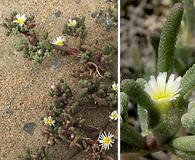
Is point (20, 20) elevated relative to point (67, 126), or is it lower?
elevated

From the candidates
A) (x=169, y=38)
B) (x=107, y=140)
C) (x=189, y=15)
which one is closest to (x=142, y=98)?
(x=169, y=38)

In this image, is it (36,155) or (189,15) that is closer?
(189,15)

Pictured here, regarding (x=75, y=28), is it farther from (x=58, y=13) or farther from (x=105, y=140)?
(x=105, y=140)

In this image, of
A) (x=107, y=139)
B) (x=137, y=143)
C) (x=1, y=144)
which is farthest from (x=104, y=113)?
(x=137, y=143)

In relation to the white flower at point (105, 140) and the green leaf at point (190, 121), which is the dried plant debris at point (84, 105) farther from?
the green leaf at point (190, 121)

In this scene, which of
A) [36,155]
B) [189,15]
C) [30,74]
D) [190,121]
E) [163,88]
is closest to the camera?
[190,121]

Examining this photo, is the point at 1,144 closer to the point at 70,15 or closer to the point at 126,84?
the point at 70,15

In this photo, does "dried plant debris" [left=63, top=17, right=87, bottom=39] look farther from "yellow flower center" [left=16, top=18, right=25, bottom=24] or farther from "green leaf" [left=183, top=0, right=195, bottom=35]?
"green leaf" [left=183, top=0, right=195, bottom=35]

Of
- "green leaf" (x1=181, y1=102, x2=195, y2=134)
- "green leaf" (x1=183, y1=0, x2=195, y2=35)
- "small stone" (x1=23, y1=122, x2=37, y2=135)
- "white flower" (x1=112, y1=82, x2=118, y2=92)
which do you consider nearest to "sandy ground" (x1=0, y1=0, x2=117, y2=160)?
"small stone" (x1=23, y1=122, x2=37, y2=135)
